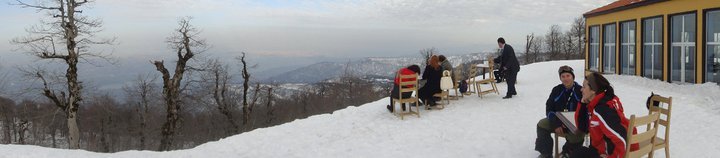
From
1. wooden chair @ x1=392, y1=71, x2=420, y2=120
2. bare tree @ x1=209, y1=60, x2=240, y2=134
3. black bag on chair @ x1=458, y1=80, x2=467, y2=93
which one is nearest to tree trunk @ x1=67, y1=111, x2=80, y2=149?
bare tree @ x1=209, y1=60, x2=240, y2=134

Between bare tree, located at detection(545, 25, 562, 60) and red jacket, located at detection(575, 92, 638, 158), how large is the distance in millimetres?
58512

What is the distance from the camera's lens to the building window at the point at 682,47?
535 inches

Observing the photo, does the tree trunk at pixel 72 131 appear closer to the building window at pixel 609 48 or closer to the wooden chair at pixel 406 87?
the wooden chair at pixel 406 87

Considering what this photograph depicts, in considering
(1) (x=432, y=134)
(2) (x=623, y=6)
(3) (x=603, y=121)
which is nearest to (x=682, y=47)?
(2) (x=623, y=6)

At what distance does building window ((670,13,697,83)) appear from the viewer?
1358cm

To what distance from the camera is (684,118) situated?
9828 millimetres

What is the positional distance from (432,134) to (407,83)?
1.82 m

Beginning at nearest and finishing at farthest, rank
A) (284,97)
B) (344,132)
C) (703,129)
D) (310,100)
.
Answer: (703,129), (344,132), (310,100), (284,97)

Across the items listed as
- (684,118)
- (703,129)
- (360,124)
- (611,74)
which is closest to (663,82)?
(611,74)

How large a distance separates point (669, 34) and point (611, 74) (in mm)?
3792

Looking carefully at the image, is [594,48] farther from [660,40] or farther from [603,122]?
[603,122]

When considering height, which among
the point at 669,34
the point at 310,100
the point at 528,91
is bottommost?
the point at 310,100

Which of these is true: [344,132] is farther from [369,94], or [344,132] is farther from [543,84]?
[369,94]

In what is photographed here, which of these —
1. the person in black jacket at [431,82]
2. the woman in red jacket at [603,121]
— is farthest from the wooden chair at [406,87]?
the woman in red jacket at [603,121]
